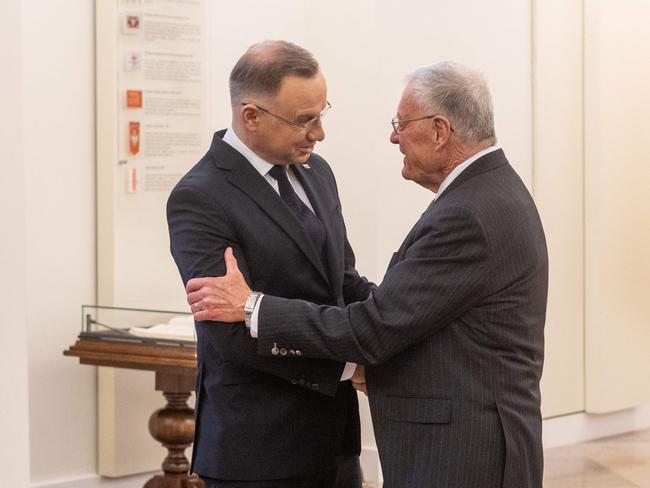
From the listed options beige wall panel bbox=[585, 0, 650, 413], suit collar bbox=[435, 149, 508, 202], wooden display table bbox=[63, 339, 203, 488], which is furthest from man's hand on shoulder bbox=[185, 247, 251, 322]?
beige wall panel bbox=[585, 0, 650, 413]

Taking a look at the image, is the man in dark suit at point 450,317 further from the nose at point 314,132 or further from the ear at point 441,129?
the nose at point 314,132

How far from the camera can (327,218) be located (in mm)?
3246

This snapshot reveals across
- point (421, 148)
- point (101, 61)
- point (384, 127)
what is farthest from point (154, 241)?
point (421, 148)

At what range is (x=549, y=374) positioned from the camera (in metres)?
7.76

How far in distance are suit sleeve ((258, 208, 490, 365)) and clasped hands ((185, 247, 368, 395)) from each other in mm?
63

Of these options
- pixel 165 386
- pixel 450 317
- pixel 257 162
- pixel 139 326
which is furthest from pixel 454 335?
pixel 165 386

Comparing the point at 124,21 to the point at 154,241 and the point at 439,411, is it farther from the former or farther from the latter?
the point at 439,411

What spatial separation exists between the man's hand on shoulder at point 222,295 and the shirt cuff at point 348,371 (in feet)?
1.03

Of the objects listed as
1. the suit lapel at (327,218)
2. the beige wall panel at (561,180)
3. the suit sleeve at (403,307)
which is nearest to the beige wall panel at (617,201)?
the beige wall panel at (561,180)

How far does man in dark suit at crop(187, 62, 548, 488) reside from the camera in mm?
2830

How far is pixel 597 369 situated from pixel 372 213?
2205 millimetres

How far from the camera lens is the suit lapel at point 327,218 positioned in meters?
3.19

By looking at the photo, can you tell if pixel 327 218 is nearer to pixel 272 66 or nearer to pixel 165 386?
pixel 272 66

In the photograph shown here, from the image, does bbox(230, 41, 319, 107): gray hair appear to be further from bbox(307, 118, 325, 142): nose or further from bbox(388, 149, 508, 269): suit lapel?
bbox(388, 149, 508, 269): suit lapel
